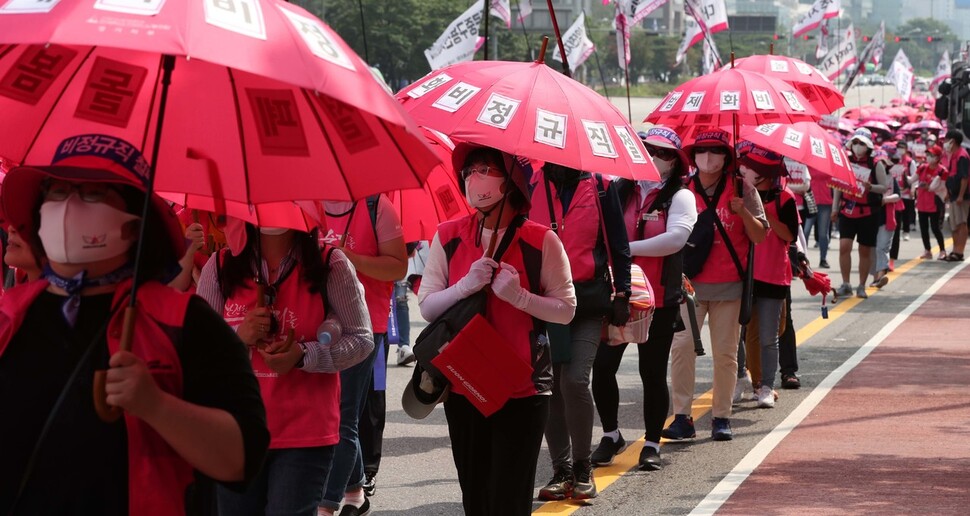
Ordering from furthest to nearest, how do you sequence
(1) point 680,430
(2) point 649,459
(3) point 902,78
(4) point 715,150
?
1. (3) point 902,78
2. (1) point 680,430
3. (4) point 715,150
4. (2) point 649,459

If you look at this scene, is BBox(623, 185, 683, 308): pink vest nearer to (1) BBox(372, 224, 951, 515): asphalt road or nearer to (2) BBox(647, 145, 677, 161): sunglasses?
(2) BBox(647, 145, 677, 161): sunglasses

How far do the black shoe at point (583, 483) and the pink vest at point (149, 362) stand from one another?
15.1ft

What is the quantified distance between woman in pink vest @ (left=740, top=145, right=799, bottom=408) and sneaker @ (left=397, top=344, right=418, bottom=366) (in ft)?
9.92

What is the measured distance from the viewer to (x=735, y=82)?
9.46m

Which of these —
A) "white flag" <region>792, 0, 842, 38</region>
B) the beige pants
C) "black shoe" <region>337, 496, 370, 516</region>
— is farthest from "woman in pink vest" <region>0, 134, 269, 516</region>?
"white flag" <region>792, 0, 842, 38</region>

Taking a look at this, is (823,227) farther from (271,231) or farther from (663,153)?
(271,231)

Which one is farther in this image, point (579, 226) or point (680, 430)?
point (680, 430)

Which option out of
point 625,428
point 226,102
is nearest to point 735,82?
point 625,428

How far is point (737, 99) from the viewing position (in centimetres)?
928

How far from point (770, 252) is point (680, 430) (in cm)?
167

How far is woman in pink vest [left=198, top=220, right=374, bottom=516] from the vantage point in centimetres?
482

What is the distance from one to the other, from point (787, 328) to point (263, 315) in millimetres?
7299

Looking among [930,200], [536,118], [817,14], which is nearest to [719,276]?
[536,118]

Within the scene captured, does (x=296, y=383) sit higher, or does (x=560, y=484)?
(x=296, y=383)
